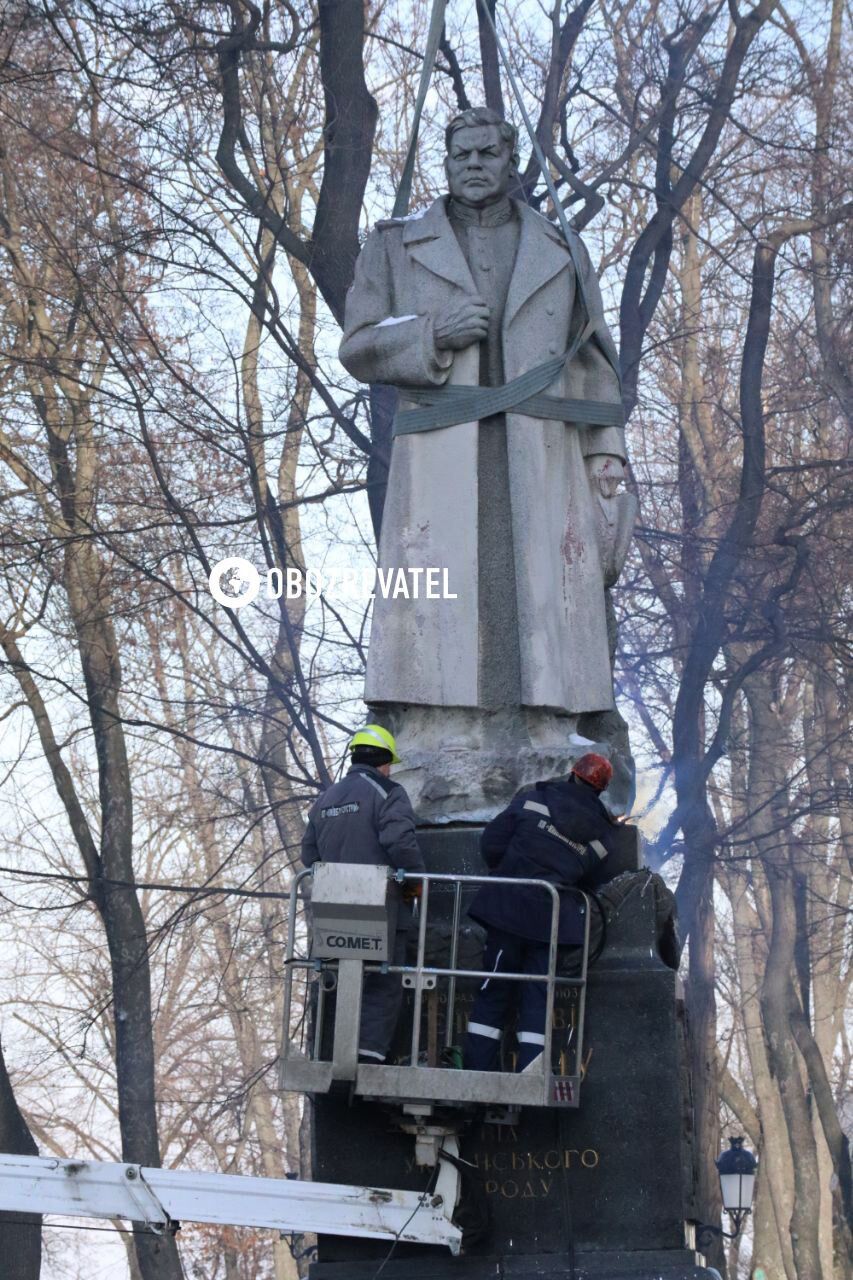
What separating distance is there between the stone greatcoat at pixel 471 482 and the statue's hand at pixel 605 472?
0.04 m

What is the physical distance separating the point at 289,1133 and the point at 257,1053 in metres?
1.55

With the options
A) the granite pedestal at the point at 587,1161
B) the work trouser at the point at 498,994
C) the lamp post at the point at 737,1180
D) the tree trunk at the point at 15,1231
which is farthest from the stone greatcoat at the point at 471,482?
the lamp post at the point at 737,1180

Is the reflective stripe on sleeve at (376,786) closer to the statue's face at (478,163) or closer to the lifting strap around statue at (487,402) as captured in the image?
the lifting strap around statue at (487,402)

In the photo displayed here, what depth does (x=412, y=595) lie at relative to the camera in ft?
27.3

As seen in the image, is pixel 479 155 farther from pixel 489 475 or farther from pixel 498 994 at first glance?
pixel 498 994

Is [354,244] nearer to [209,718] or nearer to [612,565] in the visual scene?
[209,718]

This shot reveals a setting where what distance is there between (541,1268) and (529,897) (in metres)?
1.18

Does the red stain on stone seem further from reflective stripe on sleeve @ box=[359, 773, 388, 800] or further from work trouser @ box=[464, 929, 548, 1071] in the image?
work trouser @ box=[464, 929, 548, 1071]

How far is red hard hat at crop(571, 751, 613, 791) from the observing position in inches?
286

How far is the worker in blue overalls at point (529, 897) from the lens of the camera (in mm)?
7035

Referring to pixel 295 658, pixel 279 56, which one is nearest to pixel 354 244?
pixel 279 56

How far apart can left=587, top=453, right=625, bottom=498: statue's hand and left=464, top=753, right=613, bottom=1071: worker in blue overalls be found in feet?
5.51

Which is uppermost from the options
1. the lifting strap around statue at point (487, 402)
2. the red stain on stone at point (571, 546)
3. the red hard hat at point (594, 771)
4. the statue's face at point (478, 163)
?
the statue's face at point (478, 163)
